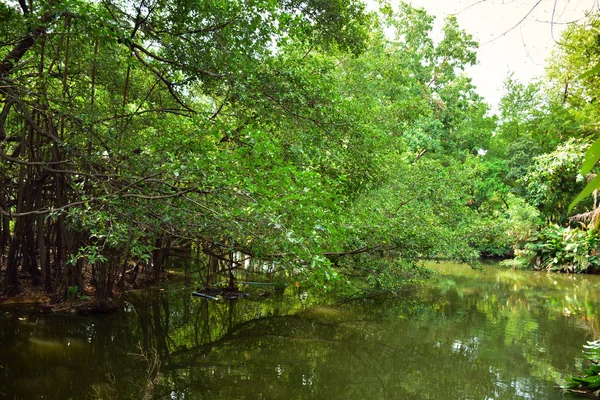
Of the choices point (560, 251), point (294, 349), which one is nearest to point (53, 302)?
point (294, 349)

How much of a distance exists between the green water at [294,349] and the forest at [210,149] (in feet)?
3.15

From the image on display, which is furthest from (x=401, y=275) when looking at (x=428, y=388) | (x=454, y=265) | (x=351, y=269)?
(x=454, y=265)

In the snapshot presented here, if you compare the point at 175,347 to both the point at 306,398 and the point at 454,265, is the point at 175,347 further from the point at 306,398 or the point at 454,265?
the point at 454,265

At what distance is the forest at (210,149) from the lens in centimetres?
422

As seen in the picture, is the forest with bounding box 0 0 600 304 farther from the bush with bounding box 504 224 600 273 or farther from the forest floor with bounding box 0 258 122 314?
the bush with bounding box 504 224 600 273

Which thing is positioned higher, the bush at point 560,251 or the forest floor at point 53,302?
the bush at point 560,251

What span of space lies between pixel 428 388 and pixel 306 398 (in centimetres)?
151

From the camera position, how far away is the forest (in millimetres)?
4219

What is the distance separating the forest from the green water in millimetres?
961

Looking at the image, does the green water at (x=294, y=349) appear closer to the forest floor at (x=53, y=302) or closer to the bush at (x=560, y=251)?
the forest floor at (x=53, y=302)

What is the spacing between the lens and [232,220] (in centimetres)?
403

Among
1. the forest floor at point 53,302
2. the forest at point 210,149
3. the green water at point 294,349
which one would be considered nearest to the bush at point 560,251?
the forest at point 210,149

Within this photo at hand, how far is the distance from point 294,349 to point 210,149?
3.29m

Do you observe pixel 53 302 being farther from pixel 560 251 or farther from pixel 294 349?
pixel 560 251
